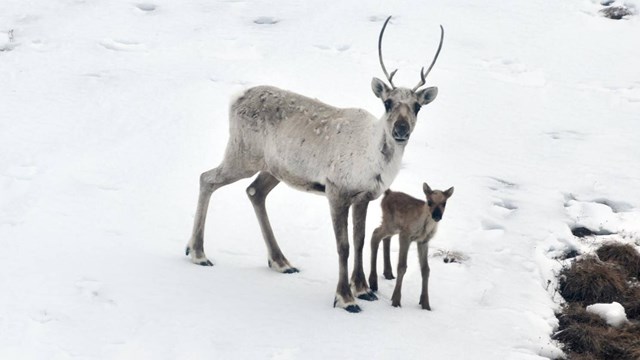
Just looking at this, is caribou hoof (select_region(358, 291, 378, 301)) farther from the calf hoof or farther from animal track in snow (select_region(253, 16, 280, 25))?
animal track in snow (select_region(253, 16, 280, 25))

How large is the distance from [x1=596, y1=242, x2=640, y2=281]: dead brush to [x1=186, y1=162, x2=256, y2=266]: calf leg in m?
4.02

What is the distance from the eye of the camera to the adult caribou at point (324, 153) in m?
8.01

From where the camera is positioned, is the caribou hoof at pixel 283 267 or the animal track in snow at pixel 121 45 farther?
the animal track in snow at pixel 121 45

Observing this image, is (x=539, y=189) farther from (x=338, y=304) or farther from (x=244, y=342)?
(x=244, y=342)

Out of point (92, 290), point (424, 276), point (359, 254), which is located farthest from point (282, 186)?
point (92, 290)

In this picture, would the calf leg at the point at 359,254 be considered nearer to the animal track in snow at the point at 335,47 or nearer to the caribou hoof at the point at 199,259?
the caribou hoof at the point at 199,259

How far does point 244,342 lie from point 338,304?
1.19 metres

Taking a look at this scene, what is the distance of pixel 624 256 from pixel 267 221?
3.96 meters

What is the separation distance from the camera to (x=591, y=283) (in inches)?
353

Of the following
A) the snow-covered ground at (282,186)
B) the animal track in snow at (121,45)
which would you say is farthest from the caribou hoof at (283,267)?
the animal track in snow at (121,45)

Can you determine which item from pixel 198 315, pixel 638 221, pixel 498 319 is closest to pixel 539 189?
pixel 638 221

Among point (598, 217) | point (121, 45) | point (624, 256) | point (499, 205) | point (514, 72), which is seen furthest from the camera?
point (121, 45)

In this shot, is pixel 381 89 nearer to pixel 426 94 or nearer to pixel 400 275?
pixel 426 94

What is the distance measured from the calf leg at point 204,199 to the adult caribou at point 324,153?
1 centimetres
